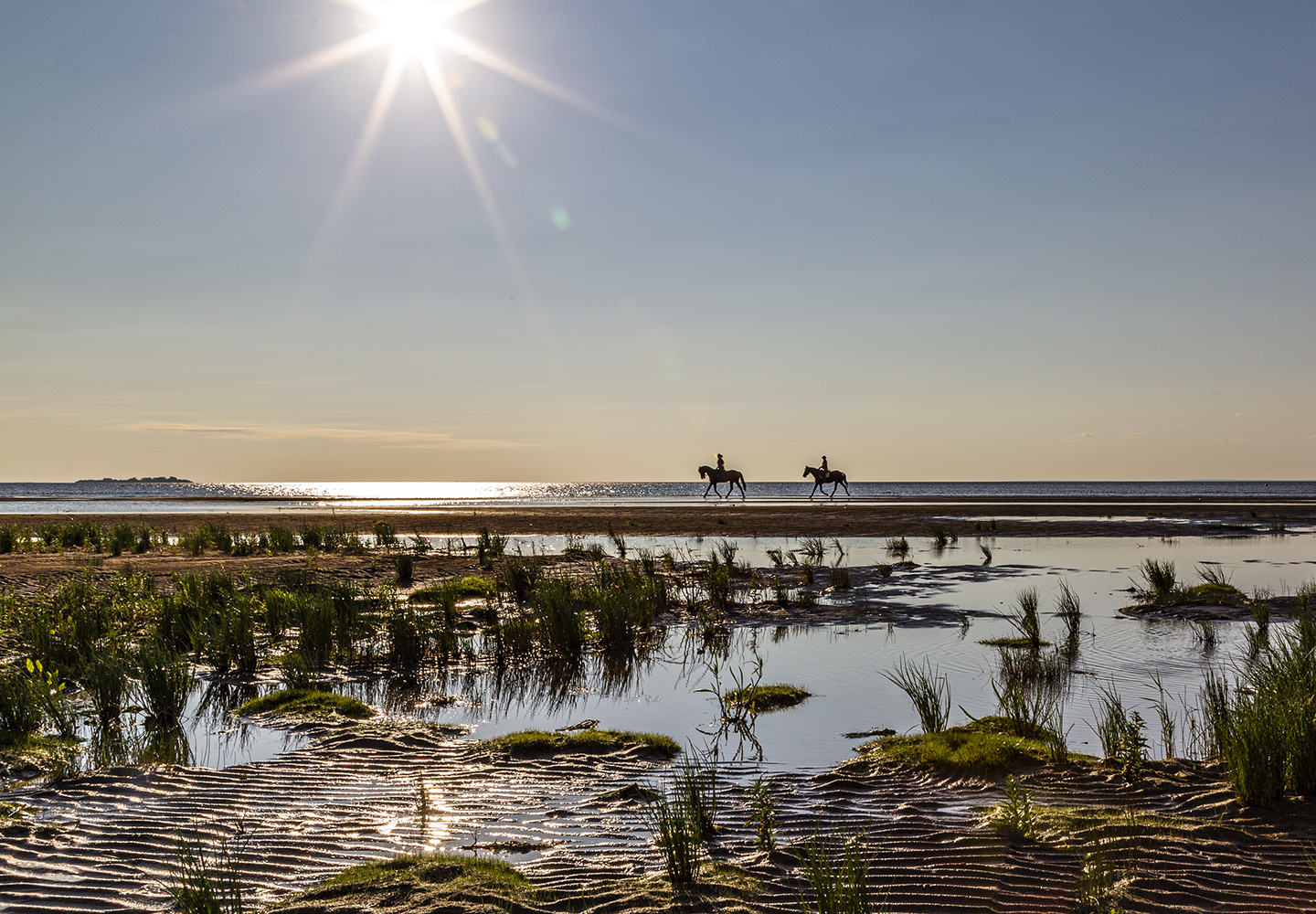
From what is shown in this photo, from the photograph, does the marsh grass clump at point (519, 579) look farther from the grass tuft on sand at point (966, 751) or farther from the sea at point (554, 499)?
the sea at point (554, 499)

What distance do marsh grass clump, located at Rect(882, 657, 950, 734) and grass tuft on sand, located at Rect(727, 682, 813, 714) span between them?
3.78 feet

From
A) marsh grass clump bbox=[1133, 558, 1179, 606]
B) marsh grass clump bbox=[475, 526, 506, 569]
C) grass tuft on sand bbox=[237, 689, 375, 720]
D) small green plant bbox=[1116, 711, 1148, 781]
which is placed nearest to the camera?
small green plant bbox=[1116, 711, 1148, 781]

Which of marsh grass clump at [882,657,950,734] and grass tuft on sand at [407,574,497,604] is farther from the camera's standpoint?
grass tuft on sand at [407,574,497,604]

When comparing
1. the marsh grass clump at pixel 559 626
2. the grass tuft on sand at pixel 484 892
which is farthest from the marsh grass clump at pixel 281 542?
the grass tuft on sand at pixel 484 892

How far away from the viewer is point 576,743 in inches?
302

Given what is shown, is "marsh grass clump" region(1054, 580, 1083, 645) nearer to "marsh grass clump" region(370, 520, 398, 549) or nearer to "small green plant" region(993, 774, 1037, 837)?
"small green plant" region(993, 774, 1037, 837)

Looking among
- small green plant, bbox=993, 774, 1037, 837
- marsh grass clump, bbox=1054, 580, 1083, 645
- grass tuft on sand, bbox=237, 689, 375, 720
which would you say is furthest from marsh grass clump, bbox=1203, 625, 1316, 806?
grass tuft on sand, bbox=237, 689, 375, 720

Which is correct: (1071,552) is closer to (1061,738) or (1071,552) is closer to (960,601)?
(960,601)

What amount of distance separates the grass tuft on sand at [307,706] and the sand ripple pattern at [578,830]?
1521 mm

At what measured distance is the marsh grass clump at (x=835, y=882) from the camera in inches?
154

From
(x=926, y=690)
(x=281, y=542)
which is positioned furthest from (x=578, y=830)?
(x=281, y=542)

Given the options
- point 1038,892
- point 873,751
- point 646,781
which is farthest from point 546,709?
point 1038,892

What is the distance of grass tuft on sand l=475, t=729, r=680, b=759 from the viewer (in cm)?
754

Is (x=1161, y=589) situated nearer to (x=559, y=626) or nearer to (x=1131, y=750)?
(x=1131, y=750)
